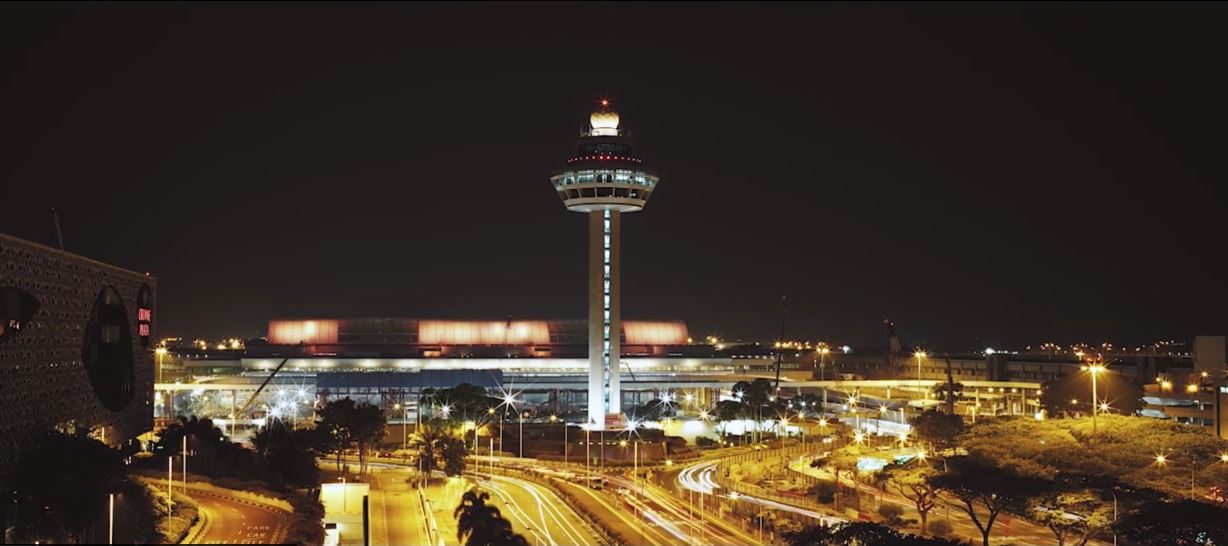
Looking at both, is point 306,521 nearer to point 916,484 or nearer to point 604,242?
point 916,484

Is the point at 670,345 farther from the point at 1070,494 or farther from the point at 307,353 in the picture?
the point at 1070,494

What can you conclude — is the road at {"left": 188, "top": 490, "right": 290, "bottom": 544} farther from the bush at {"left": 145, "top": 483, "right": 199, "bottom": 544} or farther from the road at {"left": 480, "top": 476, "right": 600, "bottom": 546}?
the road at {"left": 480, "top": 476, "right": 600, "bottom": 546}

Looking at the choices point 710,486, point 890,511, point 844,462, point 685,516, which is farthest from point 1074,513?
point 710,486

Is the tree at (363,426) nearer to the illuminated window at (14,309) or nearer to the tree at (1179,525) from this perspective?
the illuminated window at (14,309)

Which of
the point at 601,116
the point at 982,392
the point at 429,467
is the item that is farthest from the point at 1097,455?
the point at 982,392

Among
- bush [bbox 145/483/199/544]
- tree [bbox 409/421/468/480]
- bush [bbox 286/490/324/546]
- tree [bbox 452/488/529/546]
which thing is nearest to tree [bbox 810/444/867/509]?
tree [bbox 409/421/468/480]


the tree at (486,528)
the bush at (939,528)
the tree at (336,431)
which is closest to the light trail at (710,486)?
the bush at (939,528)
